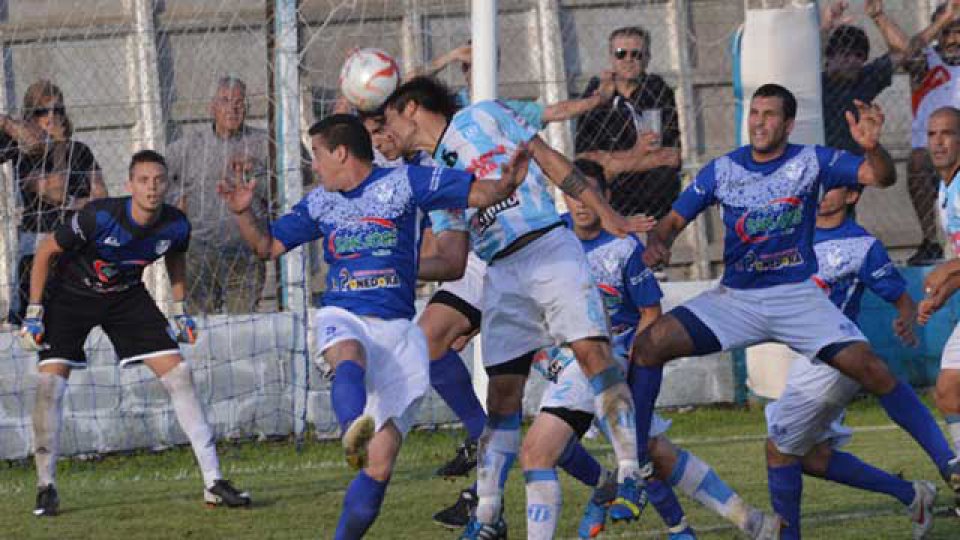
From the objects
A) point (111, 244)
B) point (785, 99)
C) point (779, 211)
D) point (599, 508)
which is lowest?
point (599, 508)

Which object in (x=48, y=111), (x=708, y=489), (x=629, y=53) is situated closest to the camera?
(x=708, y=489)

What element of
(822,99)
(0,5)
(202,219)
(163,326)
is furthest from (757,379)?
(0,5)

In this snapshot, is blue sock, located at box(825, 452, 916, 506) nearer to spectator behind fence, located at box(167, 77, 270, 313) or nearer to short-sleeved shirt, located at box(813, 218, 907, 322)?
short-sleeved shirt, located at box(813, 218, 907, 322)

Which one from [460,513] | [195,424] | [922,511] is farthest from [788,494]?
[195,424]

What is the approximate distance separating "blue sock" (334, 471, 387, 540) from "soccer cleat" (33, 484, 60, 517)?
3.17 meters

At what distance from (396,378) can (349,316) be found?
13.6 inches

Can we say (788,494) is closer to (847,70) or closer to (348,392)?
(348,392)

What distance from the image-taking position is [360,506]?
7.57 meters

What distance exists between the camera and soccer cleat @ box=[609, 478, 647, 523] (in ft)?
24.6

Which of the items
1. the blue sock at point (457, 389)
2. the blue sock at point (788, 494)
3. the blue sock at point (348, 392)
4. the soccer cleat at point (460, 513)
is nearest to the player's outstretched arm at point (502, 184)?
the blue sock at point (348, 392)

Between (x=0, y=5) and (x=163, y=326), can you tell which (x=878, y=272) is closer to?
(x=163, y=326)

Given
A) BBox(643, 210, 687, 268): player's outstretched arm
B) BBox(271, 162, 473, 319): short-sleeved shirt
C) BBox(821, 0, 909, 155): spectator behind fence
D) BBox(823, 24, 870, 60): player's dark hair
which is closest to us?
BBox(271, 162, 473, 319): short-sleeved shirt

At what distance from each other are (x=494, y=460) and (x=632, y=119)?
601 centimetres

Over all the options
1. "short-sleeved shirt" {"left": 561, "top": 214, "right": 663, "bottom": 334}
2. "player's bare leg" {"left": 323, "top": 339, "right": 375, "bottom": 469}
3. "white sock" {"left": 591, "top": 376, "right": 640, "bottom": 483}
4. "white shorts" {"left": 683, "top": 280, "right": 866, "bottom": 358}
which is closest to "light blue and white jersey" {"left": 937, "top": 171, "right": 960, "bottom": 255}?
"white shorts" {"left": 683, "top": 280, "right": 866, "bottom": 358}
